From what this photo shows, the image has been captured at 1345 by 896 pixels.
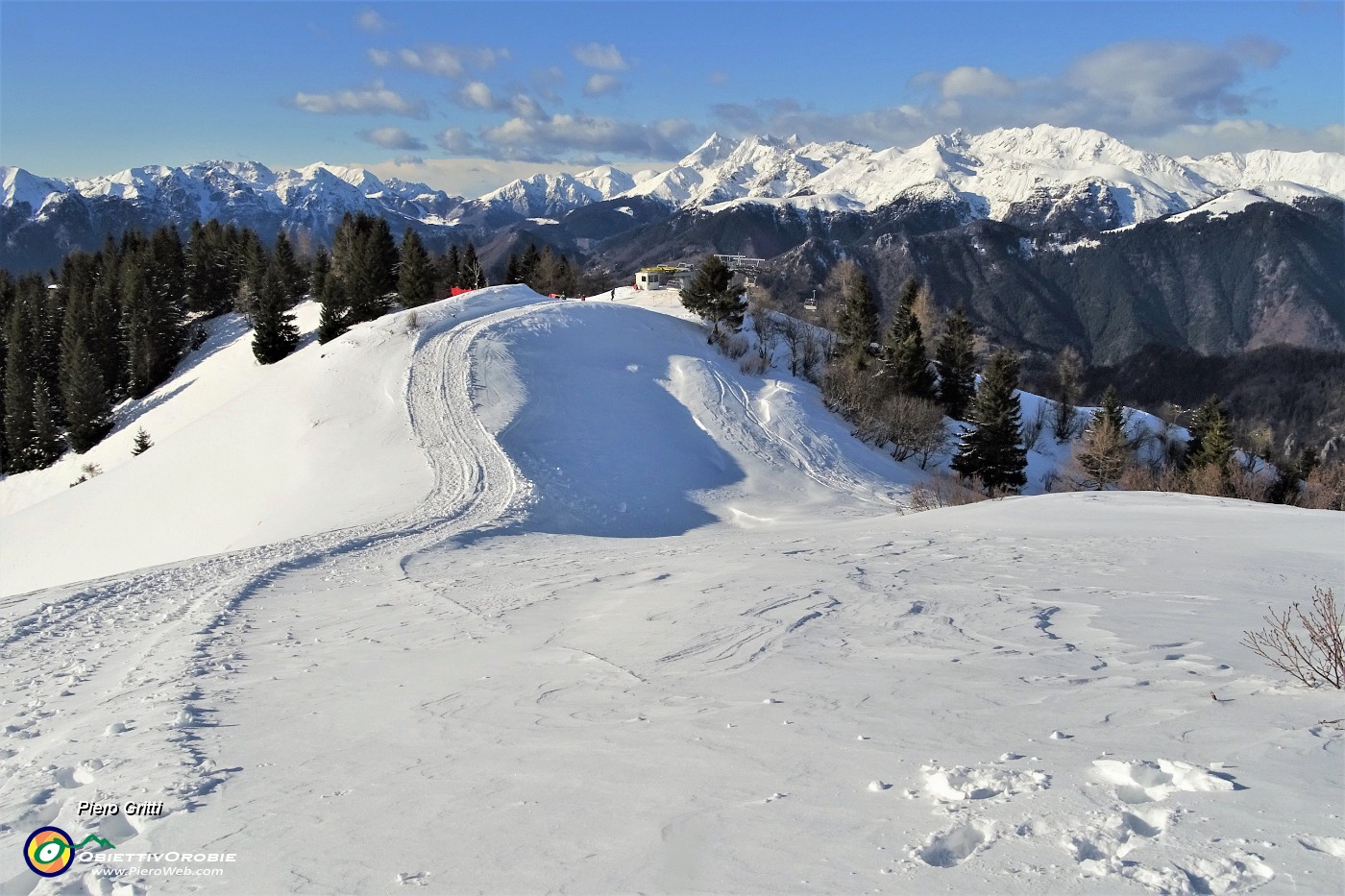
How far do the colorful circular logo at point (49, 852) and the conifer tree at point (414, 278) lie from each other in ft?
183

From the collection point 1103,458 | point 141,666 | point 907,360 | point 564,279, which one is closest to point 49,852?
point 141,666

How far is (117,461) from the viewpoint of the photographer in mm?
51125

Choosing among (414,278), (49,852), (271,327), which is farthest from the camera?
(414,278)

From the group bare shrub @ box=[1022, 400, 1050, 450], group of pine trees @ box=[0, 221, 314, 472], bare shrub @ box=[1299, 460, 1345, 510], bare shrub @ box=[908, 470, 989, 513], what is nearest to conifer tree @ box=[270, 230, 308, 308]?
group of pine trees @ box=[0, 221, 314, 472]

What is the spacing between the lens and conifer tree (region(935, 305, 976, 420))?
56438 mm

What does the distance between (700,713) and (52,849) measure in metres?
4.62

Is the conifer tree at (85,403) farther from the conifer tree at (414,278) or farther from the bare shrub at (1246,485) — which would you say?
the bare shrub at (1246,485)

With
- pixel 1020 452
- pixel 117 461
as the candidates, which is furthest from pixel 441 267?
pixel 1020 452

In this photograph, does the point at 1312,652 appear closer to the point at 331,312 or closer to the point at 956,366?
the point at 956,366

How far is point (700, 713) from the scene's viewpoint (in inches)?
→ 267

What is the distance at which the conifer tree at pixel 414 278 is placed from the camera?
190ft

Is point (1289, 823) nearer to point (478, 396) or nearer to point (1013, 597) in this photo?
point (1013, 597)

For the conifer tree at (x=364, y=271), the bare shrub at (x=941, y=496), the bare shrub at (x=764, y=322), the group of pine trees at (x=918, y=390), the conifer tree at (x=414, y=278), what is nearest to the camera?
the bare shrub at (x=941, y=496)

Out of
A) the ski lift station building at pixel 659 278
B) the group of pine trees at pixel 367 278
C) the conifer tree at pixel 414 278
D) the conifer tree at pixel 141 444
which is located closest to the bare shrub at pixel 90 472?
the conifer tree at pixel 141 444
